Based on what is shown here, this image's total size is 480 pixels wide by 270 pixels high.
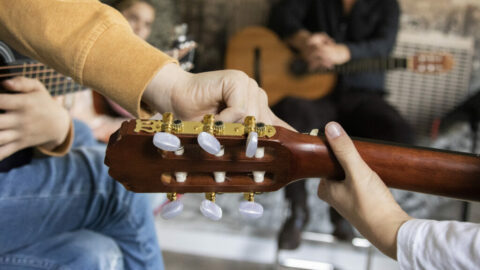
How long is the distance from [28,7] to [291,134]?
41cm

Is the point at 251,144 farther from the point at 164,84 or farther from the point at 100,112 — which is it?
the point at 100,112

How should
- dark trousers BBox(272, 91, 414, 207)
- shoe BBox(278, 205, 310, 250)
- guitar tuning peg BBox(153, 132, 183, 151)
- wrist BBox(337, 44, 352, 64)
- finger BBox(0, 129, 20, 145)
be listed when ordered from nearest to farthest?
guitar tuning peg BBox(153, 132, 183, 151), finger BBox(0, 129, 20, 145), shoe BBox(278, 205, 310, 250), dark trousers BBox(272, 91, 414, 207), wrist BBox(337, 44, 352, 64)

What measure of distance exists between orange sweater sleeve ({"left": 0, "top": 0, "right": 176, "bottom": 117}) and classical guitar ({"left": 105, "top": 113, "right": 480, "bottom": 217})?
0.40 feet

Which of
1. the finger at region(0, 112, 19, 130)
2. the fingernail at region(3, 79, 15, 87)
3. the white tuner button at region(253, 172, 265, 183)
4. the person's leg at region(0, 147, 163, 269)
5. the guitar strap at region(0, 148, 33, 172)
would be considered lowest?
the person's leg at region(0, 147, 163, 269)

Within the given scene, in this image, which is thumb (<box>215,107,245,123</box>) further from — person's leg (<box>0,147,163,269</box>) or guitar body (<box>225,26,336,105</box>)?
guitar body (<box>225,26,336,105</box>)

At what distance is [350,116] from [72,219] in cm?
132

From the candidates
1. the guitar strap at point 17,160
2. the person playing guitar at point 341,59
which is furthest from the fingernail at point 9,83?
the person playing guitar at point 341,59

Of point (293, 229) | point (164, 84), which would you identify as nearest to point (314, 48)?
point (293, 229)

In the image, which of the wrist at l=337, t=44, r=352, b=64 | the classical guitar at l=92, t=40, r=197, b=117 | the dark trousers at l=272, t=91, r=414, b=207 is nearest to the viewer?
the classical guitar at l=92, t=40, r=197, b=117

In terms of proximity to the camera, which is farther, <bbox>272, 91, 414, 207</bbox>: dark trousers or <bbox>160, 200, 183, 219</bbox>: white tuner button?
<bbox>272, 91, 414, 207</bbox>: dark trousers

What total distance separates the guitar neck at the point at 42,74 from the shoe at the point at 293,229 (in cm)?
93

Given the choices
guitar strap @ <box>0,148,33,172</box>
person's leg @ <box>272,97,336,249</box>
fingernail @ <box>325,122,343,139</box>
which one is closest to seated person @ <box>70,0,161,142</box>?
guitar strap @ <box>0,148,33,172</box>

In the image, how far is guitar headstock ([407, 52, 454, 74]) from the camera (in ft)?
6.03

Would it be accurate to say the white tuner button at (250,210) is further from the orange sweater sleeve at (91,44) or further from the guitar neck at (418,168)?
the orange sweater sleeve at (91,44)
